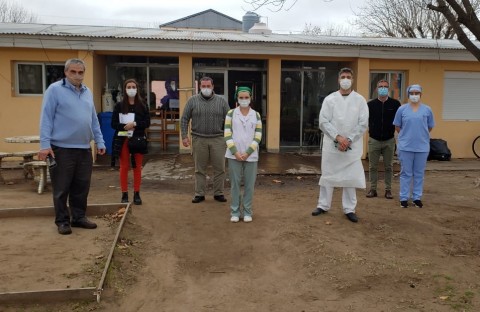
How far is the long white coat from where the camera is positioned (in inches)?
247

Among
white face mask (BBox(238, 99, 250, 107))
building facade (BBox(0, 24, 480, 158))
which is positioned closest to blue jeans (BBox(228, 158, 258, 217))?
white face mask (BBox(238, 99, 250, 107))

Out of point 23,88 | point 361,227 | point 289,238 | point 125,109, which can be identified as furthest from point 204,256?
point 23,88

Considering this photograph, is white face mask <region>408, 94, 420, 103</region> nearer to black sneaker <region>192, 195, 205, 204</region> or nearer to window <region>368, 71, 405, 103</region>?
black sneaker <region>192, 195, 205, 204</region>

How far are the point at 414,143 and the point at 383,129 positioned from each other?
0.71 meters

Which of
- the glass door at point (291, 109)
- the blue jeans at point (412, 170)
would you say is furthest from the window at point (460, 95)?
the blue jeans at point (412, 170)

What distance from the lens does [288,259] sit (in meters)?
5.22

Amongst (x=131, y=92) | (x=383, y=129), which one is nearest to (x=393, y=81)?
(x=383, y=129)

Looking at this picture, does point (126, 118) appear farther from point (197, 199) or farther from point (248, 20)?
point (248, 20)

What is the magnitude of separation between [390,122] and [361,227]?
241 centimetres

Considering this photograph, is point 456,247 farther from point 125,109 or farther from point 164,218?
point 125,109

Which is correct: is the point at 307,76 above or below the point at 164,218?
above

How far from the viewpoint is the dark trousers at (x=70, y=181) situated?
18.0 ft

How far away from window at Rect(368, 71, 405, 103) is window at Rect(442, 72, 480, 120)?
4.17 ft

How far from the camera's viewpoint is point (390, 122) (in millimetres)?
7840
